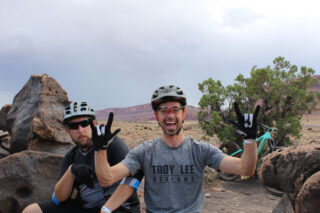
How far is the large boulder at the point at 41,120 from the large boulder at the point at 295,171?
4.97 m

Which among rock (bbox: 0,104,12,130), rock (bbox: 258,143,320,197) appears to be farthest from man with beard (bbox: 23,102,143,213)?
rock (bbox: 0,104,12,130)

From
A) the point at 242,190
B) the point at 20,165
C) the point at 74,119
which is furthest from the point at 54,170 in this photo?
the point at 242,190

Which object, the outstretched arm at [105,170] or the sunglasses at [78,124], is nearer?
the outstretched arm at [105,170]

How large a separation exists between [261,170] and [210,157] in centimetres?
99

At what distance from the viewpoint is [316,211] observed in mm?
2424

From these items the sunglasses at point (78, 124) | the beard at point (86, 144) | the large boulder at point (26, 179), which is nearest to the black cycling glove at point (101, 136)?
the beard at point (86, 144)

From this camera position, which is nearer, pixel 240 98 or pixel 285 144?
pixel 285 144

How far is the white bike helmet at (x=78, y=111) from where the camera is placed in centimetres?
349

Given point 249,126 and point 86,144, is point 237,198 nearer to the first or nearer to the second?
point 86,144

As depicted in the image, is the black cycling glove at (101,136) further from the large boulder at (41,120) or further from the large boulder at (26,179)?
the large boulder at (41,120)

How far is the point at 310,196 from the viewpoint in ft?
8.14

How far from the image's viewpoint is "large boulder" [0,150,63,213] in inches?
184

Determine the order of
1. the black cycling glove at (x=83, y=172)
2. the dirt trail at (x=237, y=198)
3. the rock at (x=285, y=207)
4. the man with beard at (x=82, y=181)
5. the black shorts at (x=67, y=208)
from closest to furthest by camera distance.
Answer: the black cycling glove at (x=83, y=172) < the man with beard at (x=82, y=181) < the black shorts at (x=67, y=208) < the rock at (x=285, y=207) < the dirt trail at (x=237, y=198)

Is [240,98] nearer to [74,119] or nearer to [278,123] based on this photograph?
[278,123]
